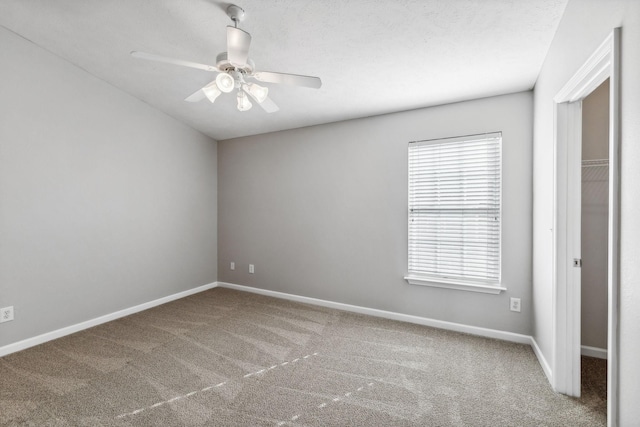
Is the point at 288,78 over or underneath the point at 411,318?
over

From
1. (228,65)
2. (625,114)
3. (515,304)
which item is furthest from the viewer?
(515,304)

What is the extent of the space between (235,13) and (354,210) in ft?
7.49

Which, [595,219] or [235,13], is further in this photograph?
[595,219]

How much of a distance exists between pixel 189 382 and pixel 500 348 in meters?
2.64

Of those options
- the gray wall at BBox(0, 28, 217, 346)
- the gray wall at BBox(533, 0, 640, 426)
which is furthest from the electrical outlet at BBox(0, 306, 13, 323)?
the gray wall at BBox(533, 0, 640, 426)

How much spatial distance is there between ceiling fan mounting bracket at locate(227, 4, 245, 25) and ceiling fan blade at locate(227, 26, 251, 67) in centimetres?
43

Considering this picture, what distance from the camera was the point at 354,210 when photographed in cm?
357

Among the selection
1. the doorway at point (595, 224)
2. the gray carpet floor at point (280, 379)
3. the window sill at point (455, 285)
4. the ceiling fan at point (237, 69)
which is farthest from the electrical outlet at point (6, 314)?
the doorway at point (595, 224)

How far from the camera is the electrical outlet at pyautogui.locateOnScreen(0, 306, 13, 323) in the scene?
2.55 m

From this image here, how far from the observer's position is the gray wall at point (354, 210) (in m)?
2.79

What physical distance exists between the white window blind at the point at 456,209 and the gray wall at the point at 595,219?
629 millimetres

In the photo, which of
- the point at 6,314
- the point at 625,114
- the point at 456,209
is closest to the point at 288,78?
the point at 625,114

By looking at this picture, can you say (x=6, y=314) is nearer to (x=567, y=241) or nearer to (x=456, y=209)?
(x=456, y=209)

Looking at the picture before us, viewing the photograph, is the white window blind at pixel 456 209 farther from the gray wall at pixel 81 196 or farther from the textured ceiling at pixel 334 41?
the gray wall at pixel 81 196
